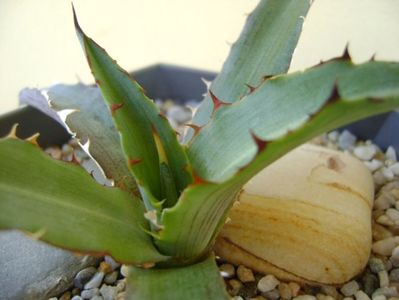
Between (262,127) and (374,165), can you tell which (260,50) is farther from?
(374,165)

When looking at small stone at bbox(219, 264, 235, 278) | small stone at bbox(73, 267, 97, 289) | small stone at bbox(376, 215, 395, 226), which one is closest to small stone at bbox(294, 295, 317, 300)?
small stone at bbox(219, 264, 235, 278)

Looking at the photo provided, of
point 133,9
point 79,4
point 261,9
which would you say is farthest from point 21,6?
point 261,9

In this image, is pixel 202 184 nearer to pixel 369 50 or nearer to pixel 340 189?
pixel 340 189

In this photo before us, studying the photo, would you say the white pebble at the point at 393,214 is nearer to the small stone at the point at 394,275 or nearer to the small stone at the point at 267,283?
the small stone at the point at 394,275

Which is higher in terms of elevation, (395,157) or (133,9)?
(133,9)

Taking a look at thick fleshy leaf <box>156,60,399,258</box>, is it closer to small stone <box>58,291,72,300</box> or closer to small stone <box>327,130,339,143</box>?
small stone <box>58,291,72,300</box>

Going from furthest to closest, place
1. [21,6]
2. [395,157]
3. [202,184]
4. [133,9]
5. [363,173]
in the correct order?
[133,9] < [21,6] < [395,157] < [363,173] < [202,184]

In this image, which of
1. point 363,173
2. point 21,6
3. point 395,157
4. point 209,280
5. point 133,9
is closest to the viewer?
point 209,280
